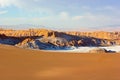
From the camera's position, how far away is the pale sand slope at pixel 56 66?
6957 mm

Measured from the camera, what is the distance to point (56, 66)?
8.28 meters

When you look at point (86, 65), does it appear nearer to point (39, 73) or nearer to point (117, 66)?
point (117, 66)

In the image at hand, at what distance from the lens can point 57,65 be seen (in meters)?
8.43

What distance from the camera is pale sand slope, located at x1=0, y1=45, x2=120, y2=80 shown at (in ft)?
22.8

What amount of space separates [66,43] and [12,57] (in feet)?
185

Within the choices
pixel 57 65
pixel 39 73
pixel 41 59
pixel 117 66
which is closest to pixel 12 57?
pixel 41 59

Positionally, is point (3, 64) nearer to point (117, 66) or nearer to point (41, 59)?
point (41, 59)

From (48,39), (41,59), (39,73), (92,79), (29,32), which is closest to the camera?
(92,79)

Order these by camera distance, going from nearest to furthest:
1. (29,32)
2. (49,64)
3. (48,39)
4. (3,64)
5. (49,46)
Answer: (3,64) → (49,64) → (49,46) → (48,39) → (29,32)

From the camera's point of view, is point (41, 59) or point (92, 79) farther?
point (41, 59)

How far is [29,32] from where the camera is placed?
287 feet

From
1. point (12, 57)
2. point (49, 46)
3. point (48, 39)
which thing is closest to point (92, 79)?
point (12, 57)

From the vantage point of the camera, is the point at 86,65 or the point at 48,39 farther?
the point at 48,39

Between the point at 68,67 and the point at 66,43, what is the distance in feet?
188
